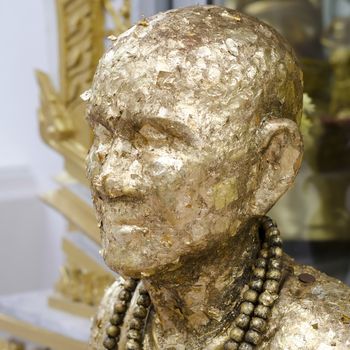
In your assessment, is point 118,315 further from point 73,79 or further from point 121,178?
point 73,79

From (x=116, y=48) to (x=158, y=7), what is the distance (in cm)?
39

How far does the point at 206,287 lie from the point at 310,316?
10cm

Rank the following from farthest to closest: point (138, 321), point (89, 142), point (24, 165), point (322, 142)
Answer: point (24, 165)
point (89, 142)
point (322, 142)
point (138, 321)

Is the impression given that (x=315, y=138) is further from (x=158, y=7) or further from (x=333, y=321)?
(x=333, y=321)

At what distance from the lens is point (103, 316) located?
3.78 ft

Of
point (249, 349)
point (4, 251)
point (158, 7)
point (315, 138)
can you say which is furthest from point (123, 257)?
point (4, 251)

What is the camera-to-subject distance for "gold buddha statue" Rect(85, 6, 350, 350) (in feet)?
3.10

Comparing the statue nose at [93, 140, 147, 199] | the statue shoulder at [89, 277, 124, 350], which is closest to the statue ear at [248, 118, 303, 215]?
the statue nose at [93, 140, 147, 199]

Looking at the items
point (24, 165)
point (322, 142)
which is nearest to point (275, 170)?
point (322, 142)

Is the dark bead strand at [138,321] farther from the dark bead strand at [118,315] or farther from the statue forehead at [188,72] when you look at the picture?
the statue forehead at [188,72]

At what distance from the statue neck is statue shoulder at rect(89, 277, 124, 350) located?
0.10 meters

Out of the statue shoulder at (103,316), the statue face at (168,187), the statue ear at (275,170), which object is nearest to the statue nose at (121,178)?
the statue face at (168,187)

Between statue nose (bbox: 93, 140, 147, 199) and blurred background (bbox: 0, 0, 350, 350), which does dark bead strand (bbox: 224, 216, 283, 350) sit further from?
blurred background (bbox: 0, 0, 350, 350)

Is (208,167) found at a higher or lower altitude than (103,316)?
higher
